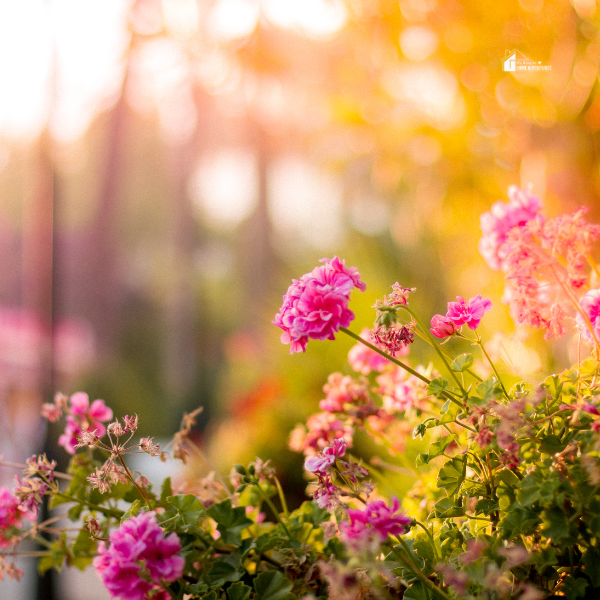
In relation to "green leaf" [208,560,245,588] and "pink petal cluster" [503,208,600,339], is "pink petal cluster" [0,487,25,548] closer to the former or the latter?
"green leaf" [208,560,245,588]

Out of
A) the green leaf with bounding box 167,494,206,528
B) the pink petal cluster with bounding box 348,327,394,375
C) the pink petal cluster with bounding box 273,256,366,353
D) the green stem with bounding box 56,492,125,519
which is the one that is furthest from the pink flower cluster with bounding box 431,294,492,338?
the green stem with bounding box 56,492,125,519

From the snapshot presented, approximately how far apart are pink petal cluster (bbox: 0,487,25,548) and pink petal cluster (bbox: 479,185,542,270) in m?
0.70

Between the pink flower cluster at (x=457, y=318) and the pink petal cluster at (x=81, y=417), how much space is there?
45 centimetres

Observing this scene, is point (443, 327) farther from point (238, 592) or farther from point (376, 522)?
point (238, 592)

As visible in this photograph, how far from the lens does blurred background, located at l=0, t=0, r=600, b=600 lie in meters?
2.15

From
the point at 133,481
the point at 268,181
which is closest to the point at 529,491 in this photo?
the point at 133,481

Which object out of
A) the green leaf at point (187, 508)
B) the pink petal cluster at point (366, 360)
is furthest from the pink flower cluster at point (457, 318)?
the green leaf at point (187, 508)

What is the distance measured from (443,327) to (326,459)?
186mm

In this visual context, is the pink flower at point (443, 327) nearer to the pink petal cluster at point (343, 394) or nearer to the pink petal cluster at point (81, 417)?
the pink petal cluster at point (343, 394)

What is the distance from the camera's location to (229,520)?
2.05 ft

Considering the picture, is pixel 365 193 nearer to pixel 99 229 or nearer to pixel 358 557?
pixel 99 229

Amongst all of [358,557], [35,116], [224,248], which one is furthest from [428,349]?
[224,248]

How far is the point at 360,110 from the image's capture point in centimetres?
290

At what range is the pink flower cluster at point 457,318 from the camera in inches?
23.2
